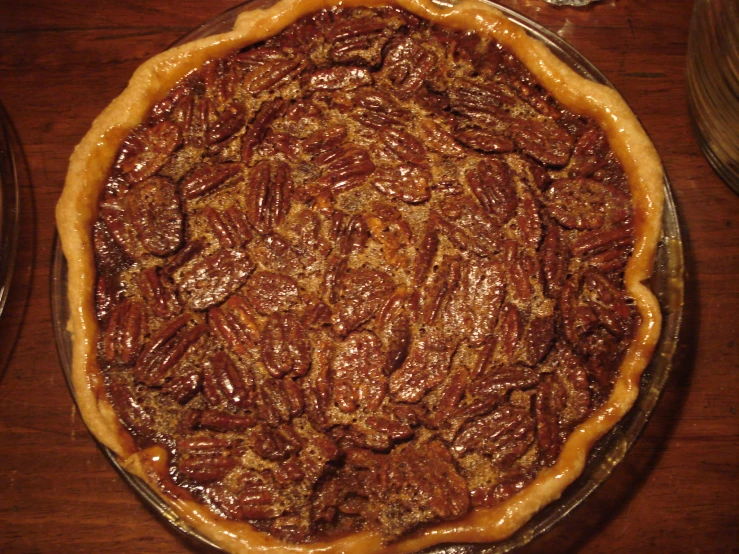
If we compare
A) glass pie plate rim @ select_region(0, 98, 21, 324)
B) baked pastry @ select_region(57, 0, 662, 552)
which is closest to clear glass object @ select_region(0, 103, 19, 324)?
glass pie plate rim @ select_region(0, 98, 21, 324)

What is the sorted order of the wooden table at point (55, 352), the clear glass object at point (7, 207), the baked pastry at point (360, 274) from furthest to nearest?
the clear glass object at point (7, 207) → the wooden table at point (55, 352) → the baked pastry at point (360, 274)

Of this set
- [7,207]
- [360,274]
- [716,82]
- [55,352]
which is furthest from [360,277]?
[716,82]

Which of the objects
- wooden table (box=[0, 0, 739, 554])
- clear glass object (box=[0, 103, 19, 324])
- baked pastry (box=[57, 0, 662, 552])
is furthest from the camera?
clear glass object (box=[0, 103, 19, 324])

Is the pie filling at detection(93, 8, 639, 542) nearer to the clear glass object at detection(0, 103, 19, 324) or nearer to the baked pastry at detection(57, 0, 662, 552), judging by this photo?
the baked pastry at detection(57, 0, 662, 552)

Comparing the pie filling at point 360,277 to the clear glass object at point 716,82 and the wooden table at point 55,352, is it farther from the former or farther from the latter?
the clear glass object at point 716,82

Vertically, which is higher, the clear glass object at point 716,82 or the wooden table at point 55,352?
the clear glass object at point 716,82

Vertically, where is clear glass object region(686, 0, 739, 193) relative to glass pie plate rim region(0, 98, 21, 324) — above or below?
above

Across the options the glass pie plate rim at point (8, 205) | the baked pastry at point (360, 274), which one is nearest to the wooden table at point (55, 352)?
the glass pie plate rim at point (8, 205)

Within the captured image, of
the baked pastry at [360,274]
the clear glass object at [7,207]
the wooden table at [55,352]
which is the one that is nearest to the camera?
the baked pastry at [360,274]
